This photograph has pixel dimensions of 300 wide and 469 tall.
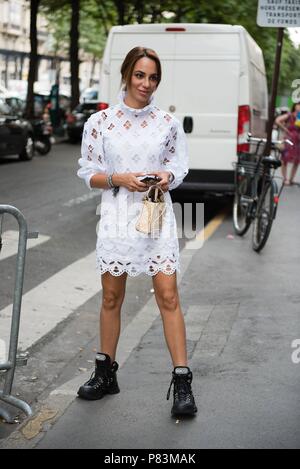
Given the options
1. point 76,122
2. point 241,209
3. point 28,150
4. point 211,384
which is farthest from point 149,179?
point 76,122

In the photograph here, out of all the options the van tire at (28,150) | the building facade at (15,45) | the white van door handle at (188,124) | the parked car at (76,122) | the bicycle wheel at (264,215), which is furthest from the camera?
the building facade at (15,45)

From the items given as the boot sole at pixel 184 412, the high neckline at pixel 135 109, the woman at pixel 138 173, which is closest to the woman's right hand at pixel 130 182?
the woman at pixel 138 173

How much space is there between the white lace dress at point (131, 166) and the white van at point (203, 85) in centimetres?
773

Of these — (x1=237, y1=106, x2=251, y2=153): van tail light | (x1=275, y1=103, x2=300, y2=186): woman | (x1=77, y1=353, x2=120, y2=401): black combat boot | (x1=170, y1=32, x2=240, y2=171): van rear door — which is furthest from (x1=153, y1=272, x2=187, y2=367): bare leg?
(x1=275, y1=103, x2=300, y2=186): woman

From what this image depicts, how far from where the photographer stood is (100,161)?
16.1ft

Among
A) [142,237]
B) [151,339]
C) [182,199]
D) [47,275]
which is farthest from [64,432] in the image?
[182,199]

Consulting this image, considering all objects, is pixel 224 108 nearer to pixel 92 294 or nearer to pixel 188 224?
pixel 188 224

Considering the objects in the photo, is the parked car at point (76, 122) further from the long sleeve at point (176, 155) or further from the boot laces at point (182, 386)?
the boot laces at point (182, 386)

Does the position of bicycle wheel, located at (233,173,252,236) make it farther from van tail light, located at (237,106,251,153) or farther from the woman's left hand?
→ the woman's left hand

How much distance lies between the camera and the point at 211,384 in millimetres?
5305

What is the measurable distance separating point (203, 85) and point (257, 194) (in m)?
2.21

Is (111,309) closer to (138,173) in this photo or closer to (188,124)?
(138,173)

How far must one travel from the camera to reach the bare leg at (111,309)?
4949 mm

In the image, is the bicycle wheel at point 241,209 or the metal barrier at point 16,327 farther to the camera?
the bicycle wheel at point 241,209
